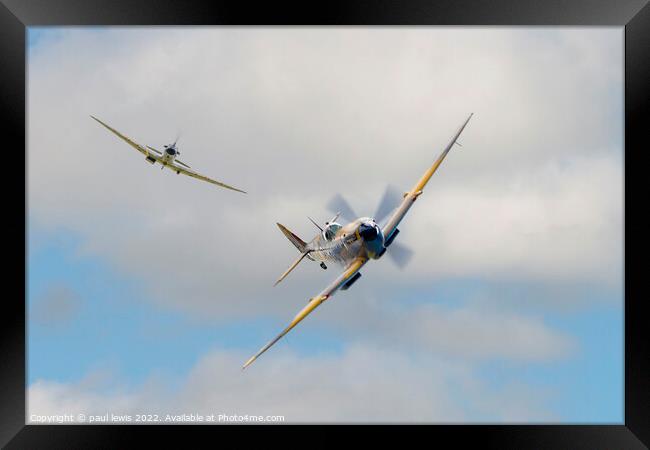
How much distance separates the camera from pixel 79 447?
18125 mm

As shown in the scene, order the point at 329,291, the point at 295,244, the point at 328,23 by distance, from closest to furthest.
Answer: the point at 328,23 < the point at 329,291 < the point at 295,244

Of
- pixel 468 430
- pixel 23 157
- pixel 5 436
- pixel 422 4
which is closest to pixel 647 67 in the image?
pixel 422 4

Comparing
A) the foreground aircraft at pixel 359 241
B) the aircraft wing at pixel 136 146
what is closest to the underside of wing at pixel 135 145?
the aircraft wing at pixel 136 146

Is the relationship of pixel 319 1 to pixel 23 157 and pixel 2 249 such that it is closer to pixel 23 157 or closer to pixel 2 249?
pixel 23 157

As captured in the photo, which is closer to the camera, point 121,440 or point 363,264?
point 121,440

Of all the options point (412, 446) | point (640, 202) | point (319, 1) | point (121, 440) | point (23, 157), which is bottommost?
point (412, 446)

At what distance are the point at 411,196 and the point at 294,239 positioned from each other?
9957 mm

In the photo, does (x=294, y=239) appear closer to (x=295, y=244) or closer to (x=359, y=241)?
(x=295, y=244)

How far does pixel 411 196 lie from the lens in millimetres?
26484

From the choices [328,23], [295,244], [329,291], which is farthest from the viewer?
[295,244]

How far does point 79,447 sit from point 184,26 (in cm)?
1097

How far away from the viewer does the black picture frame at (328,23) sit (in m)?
18.1

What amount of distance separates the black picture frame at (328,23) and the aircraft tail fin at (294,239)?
1644 centimetres

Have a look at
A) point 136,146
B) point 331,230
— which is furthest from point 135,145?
point 331,230
